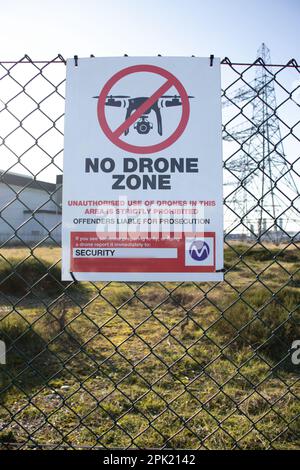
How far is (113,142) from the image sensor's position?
1.53 metres

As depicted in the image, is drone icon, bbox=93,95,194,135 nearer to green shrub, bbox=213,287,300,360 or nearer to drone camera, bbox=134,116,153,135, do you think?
drone camera, bbox=134,116,153,135

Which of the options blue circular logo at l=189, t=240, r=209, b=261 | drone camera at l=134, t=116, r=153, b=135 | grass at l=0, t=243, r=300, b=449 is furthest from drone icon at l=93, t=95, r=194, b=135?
grass at l=0, t=243, r=300, b=449

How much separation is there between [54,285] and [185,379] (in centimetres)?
441

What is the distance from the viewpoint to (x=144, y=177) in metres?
1.51

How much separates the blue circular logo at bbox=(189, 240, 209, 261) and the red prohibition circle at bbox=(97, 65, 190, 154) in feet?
1.33

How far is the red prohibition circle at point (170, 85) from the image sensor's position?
152cm

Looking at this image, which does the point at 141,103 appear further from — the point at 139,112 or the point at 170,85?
the point at 170,85

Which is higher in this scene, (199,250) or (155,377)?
(199,250)

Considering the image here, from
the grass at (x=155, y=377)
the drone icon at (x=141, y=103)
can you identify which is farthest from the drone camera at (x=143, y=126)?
the grass at (x=155, y=377)

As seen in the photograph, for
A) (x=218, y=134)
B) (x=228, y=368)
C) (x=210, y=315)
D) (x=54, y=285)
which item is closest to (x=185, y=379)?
(x=228, y=368)

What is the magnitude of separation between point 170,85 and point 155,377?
2554 mm

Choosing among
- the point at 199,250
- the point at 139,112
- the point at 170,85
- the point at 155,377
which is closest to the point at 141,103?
the point at 139,112

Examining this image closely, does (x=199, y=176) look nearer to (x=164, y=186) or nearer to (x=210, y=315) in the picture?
(x=164, y=186)

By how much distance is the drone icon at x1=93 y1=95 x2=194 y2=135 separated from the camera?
152 centimetres
